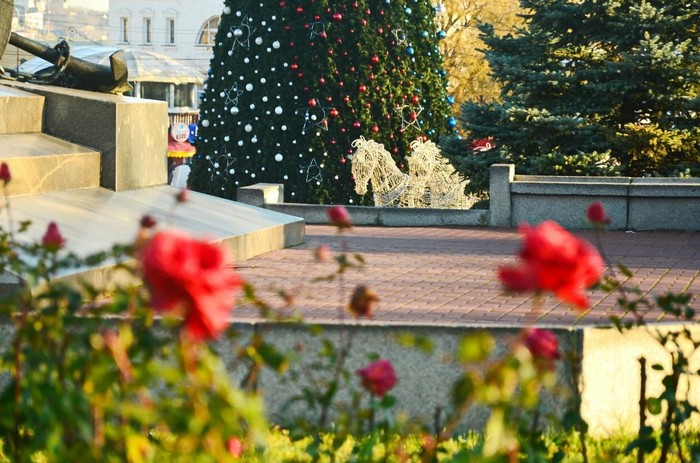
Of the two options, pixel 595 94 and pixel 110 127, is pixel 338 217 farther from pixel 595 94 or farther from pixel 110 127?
pixel 595 94

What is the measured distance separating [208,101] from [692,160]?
21.7 ft

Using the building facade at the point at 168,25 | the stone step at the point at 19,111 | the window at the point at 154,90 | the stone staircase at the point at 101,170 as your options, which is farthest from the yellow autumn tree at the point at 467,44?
the building facade at the point at 168,25

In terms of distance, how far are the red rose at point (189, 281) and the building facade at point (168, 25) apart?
8045 centimetres

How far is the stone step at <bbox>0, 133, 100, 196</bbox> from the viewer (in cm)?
870

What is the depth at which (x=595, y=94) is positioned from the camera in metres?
16.0

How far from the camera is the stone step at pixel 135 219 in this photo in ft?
26.2

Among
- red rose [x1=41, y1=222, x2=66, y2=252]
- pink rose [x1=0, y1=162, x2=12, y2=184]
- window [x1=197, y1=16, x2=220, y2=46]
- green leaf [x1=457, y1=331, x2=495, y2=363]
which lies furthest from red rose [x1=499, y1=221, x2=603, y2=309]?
window [x1=197, y1=16, x2=220, y2=46]

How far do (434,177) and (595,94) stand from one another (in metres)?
2.35

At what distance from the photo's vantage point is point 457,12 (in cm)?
4009

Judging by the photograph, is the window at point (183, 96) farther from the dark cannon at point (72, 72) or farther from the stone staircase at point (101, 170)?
the stone staircase at point (101, 170)

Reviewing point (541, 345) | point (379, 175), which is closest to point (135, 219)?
point (541, 345)

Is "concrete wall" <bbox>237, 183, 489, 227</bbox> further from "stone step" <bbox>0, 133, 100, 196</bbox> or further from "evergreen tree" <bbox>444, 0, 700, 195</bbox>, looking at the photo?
"stone step" <bbox>0, 133, 100, 196</bbox>

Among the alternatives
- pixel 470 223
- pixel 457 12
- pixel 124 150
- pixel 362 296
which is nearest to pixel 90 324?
pixel 362 296

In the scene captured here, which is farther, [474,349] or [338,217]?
[338,217]
